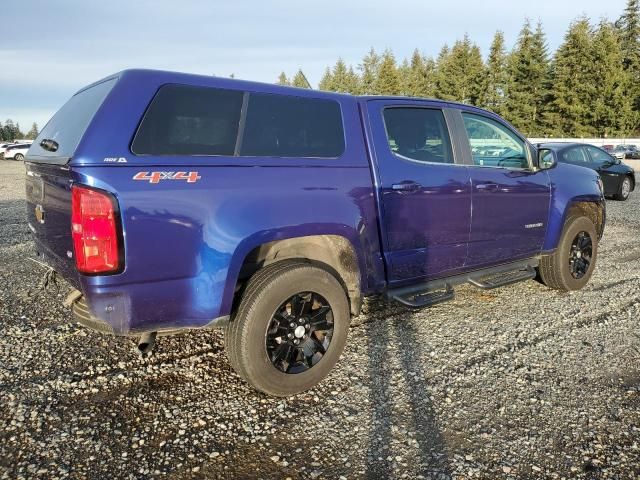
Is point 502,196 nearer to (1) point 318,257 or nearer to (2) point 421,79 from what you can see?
(1) point 318,257

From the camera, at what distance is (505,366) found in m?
3.70

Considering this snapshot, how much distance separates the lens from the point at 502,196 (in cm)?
459

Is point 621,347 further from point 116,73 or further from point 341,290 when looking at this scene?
point 116,73

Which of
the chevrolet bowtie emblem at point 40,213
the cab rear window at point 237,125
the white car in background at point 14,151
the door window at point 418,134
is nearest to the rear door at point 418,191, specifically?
the door window at point 418,134

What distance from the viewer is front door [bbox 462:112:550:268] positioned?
4.45 metres

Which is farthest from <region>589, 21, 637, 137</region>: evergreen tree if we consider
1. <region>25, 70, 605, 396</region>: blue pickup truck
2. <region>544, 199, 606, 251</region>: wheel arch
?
<region>25, 70, 605, 396</region>: blue pickup truck

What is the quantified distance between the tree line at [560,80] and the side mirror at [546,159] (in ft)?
A: 167

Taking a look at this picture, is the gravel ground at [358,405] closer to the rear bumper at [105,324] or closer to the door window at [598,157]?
the rear bumper at [105,324]

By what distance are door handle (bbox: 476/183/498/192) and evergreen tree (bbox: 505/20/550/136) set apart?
53956mm

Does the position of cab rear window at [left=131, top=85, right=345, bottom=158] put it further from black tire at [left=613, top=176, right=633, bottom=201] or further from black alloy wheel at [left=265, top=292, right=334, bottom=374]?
black tire at [left=613, top=176, right=633, bottom=201]

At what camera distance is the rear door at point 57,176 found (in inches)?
109

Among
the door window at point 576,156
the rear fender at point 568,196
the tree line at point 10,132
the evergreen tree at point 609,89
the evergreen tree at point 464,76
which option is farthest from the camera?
the tree line at point 10,132

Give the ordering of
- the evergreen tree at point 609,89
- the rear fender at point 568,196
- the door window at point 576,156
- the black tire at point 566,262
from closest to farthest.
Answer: the rear fender at point 568,196 < the black tire at point 566,262 < the door window at point 576,156 < the evergreen tree at point 609,89

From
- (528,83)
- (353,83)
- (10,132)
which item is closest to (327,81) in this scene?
(353,83)
